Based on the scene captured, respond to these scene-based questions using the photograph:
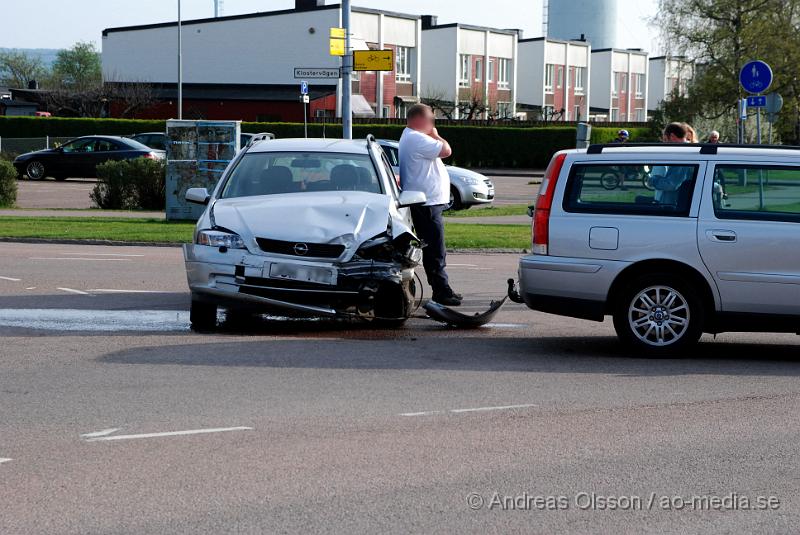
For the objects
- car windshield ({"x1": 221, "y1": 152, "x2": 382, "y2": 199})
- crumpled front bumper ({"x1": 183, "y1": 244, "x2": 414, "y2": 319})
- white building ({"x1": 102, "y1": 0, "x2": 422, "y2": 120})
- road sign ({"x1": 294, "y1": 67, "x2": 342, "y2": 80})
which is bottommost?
crumpled front bumper ({"x1": 183, "y1": 244, "x2": 414, "y2": 319})

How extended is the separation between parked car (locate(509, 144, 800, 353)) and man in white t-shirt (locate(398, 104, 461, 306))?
6.97 feet

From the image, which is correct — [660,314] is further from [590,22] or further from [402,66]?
[590,22]

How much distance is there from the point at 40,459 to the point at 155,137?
123 ft

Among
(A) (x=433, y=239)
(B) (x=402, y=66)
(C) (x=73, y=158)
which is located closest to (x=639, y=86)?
(B) (x=402, y=66)

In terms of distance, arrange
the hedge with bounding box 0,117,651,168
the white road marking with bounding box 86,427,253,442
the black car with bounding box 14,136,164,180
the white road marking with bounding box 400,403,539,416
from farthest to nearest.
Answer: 1. the hedge with bounding box 0,117,651,168
2. the black car with bounding box 14,136,164,180
3. the white road marking with bounding box 400,403,539,416
4. the white road marking with bounding box 86,427,253,442

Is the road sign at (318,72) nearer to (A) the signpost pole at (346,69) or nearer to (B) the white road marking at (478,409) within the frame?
(A) the signpost pole at (346,69)

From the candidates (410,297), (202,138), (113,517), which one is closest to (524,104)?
(202,138)

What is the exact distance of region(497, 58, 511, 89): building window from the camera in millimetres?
84938

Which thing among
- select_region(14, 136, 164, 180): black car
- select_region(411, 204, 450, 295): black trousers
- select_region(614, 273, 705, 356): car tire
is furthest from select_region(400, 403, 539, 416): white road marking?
select_region(14, 136, 164, 180): black car

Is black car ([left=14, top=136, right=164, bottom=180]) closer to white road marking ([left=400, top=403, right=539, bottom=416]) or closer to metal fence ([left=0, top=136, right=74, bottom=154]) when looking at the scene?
metal fence ([left=0, top=136, right=74, bottom=154])

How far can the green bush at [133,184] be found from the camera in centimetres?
2620

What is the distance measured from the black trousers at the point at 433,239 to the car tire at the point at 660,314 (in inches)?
101

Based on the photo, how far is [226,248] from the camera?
10.3 m

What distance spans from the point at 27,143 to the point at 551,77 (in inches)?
1979
